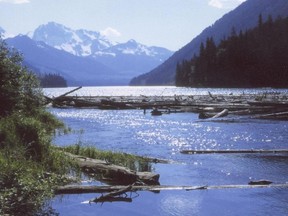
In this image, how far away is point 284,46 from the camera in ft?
644

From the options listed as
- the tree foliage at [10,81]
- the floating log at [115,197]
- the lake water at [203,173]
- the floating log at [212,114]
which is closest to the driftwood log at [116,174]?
the lake water at [203,173]

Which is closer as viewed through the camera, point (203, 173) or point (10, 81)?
point (203, 173)

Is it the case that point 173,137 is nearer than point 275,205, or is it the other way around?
point 275,205

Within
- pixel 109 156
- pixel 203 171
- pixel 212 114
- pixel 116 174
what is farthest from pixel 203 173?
pixel 212 114

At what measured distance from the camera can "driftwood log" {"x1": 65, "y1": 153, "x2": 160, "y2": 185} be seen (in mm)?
16923

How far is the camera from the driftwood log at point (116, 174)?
1692cm

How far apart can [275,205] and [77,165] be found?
8898mm

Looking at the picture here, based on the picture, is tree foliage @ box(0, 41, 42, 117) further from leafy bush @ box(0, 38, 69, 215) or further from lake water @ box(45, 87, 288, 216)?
lake water @ box(45, 87, 288, 216)

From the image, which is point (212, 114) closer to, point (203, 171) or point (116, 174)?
point (203, 171)

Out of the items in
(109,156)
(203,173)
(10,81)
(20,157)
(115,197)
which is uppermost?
(10,81)

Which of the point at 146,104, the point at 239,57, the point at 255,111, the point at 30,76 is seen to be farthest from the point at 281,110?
the point at 239,57

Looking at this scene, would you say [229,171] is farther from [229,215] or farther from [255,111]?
[255,111]

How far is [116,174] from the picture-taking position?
685 inches

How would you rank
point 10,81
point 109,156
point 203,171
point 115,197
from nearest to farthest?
point 115,197, point 203,171, point 109,156, point 10,81
